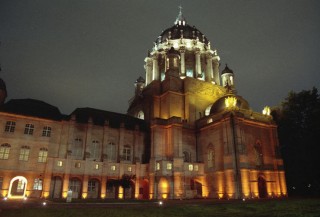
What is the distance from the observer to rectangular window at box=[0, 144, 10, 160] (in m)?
34.9

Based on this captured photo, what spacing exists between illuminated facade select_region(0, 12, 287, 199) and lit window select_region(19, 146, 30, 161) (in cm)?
12

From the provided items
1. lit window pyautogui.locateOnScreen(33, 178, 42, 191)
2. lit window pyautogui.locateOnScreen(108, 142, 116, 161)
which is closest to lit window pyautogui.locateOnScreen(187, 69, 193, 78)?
lit window pyautogui.locateOnScreen(108, 142, 116, 161)

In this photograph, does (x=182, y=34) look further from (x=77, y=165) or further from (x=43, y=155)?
(x=43, y=155)

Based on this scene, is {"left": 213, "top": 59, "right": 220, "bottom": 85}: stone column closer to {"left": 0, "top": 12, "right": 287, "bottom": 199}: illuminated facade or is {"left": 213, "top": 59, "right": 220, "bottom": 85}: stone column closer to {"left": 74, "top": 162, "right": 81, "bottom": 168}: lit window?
{"left": 0, "top": 12, "right": 287, "bottom": 199}: illuminated facade

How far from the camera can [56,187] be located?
36562 mm

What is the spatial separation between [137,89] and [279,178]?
1494 inches

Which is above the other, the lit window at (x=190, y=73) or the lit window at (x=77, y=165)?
the lit window at (x=190, y=73)

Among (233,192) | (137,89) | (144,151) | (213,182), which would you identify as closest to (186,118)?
(144,151)

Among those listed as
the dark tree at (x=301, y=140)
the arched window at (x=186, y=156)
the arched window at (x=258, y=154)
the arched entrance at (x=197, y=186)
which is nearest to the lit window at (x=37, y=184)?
the arched window at (x=186, y=156)

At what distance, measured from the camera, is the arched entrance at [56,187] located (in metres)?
36.1

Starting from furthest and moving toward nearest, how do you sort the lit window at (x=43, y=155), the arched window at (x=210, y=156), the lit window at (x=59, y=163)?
the arched window at (x=210, y=156) → the lit window at (x=43, y=155) → the lit window at (x=59, y=163)

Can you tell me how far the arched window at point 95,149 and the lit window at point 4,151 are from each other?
37.7ft

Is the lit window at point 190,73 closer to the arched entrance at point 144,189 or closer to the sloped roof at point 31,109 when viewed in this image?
the arched entrance at point 144,189

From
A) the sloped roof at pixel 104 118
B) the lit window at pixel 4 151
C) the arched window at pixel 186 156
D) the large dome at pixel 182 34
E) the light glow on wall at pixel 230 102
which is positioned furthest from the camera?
the large dome at pixel 182 34
